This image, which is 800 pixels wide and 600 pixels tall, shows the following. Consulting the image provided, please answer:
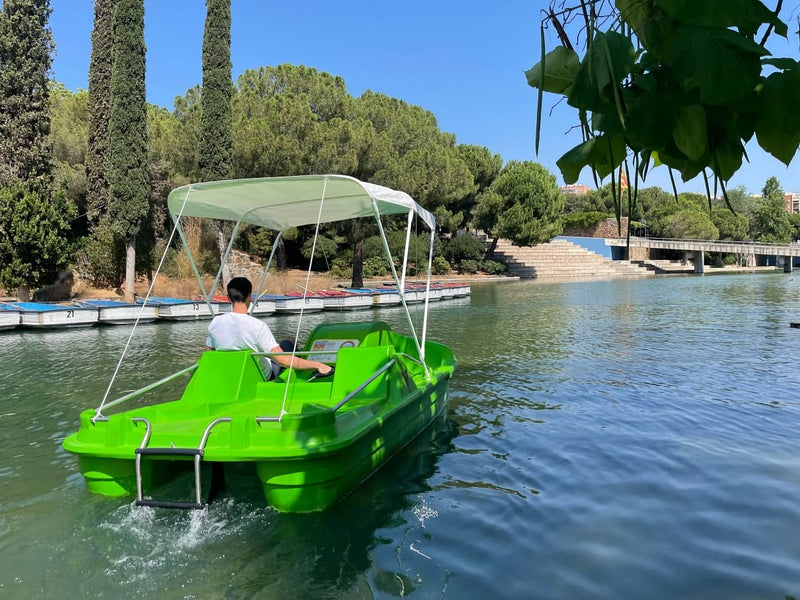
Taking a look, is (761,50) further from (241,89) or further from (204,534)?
(241,89)

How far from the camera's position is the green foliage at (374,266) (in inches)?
1526

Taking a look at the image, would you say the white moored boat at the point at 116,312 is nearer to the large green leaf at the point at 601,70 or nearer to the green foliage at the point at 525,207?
the large green leaf at the point at 601,70

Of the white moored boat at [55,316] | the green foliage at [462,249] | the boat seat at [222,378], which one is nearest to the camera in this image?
the boat seat at [222,378]

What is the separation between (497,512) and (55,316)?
52.0 feet

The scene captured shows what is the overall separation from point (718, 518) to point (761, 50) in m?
4.71

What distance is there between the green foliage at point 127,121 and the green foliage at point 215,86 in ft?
8.50

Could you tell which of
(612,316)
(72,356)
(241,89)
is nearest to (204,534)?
(72,356)

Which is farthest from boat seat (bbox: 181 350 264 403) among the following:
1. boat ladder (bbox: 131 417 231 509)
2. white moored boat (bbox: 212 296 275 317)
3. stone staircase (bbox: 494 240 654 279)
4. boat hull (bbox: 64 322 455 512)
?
stone staircase (bbox: 494 240 654 279)

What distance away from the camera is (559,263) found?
5316 centimetres

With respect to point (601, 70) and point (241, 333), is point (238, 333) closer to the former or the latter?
point (241, 333)

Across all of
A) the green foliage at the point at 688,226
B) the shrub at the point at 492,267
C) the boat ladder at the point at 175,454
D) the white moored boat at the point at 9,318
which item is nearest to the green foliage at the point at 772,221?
the green foliage at the point at 688,226

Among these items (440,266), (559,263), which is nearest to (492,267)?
(440,266)

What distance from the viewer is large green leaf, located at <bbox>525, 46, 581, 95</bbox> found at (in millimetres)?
1581

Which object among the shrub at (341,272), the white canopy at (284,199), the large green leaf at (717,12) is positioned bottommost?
the shrub at (341,272)
